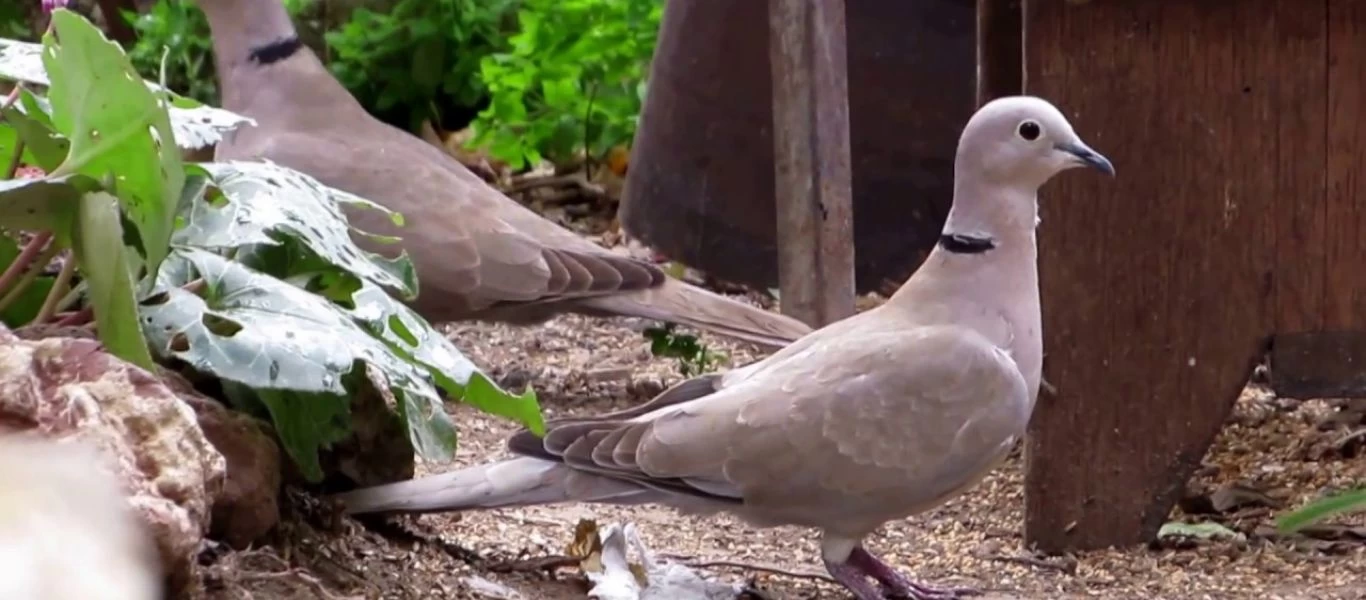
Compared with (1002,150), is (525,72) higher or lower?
lower

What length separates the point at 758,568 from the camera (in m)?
2.83

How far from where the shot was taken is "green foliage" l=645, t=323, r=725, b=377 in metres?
4.11

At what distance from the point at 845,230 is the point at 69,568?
2.97 meters

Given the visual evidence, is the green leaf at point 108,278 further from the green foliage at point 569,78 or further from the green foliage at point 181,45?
the green foliage at point 181,45

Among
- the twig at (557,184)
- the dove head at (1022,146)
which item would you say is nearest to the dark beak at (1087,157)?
the dove head at (1022,146)

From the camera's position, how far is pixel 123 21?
7047mm

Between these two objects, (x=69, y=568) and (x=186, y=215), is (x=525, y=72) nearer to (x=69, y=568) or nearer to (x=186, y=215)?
(x=186, y=215)

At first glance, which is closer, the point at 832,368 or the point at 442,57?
the point at 832,368

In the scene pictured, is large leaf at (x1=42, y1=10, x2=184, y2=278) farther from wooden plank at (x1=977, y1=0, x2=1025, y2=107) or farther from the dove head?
wooden plank at (x1=977, y1=0, x2=1025, y2=107)

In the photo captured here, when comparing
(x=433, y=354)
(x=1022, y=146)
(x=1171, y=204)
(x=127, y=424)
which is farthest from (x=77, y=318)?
(x=1171, y=204)

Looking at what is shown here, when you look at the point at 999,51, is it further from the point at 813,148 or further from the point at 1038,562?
the point at 1038,562

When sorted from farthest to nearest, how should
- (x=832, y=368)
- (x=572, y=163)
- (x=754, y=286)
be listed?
(x=572, y=163)
(x=754, y=286)
(x=832, y=368)

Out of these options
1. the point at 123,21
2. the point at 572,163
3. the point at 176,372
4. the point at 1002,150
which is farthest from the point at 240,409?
the point at 123,21

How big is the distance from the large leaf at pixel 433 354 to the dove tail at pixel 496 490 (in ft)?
0.74
